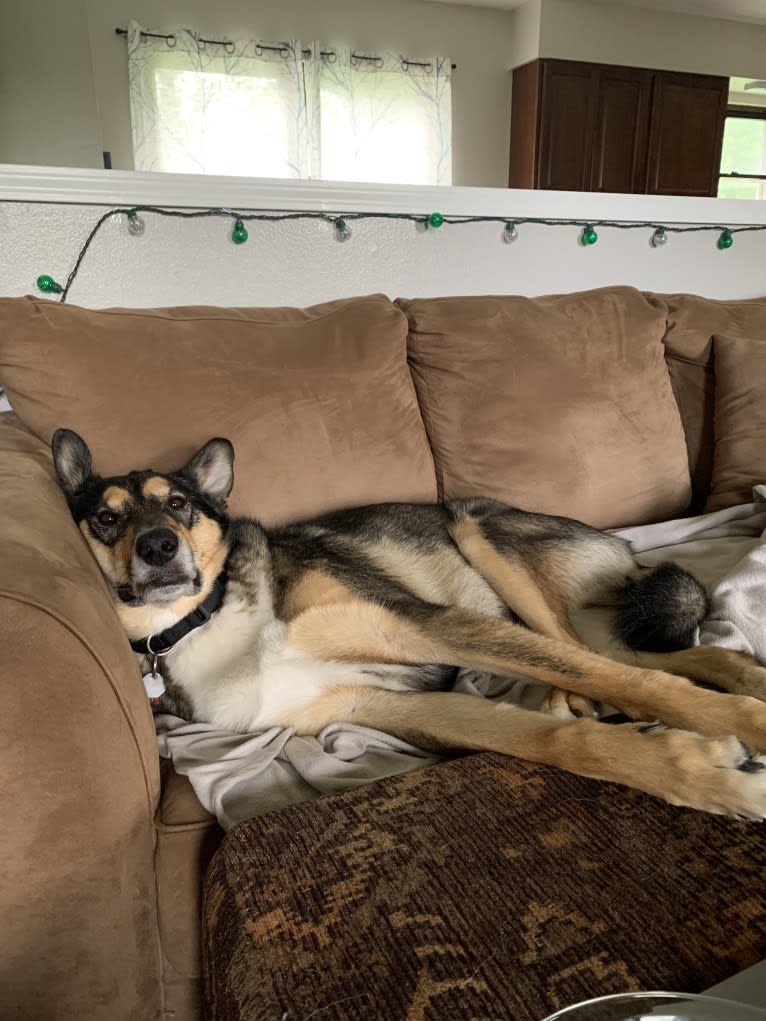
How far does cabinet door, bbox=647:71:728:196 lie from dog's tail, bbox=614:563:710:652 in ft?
23.4

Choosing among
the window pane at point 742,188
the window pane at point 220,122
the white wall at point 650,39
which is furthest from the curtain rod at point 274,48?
the window pane at point 742,188

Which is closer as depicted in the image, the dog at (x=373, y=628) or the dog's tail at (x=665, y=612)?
the dog at (x=373, y=628)

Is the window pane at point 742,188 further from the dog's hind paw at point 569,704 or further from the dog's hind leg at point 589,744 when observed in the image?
the dog's hind leg at point 589,744

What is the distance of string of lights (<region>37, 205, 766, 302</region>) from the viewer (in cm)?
213

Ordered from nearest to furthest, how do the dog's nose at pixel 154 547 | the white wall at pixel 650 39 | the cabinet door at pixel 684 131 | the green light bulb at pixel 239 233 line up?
1. the dog's nose at pixel 154 547
2. the green light bulb at pixel 239 233
3. the white wall at pixel 650 39
4. the cabinet door at pixel 684 131

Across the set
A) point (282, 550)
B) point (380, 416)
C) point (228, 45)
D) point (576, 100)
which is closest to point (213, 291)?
point (380, 416)

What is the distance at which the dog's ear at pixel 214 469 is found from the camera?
1.56 m

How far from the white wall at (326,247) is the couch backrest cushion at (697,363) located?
595mm

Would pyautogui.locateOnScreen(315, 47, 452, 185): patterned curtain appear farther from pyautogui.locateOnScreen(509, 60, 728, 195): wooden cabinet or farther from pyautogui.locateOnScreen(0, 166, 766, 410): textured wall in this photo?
pyautogui.locateOnScreen(0, 166, 766, 410): textured wall

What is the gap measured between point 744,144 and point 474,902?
10.0 meters

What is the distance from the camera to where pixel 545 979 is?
698 millimetres

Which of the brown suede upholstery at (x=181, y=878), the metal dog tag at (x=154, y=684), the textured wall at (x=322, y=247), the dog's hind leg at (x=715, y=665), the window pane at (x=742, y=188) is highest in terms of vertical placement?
the window pane at (x=742, y=188)

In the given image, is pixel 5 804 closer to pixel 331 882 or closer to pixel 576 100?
pixel 331 882

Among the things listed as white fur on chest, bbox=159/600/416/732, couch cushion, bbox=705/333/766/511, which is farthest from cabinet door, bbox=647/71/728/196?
white fur on chest, bbox=159/600/416/732
